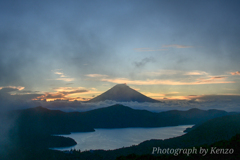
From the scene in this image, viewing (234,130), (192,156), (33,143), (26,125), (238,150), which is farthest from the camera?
(26,125)

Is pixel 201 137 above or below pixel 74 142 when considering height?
above

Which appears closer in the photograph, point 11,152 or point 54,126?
point 11,152

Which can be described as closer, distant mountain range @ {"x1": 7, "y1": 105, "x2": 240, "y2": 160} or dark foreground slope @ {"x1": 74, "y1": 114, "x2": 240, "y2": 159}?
dark foreground slope @ {"x1": 74, "y1": 114, "x2": 240, "y2": 159}

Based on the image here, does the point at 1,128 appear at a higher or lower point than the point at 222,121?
lower

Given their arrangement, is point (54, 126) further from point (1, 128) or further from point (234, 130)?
point (234, 130)

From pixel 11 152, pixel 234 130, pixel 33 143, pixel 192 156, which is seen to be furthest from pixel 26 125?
pixel 192 156

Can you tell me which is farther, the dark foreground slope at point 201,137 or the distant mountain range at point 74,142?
the distant mountain range at point 74,142

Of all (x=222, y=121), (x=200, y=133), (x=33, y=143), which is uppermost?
(x=222, y=121)

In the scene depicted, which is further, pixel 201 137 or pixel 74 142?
pixel 74 142

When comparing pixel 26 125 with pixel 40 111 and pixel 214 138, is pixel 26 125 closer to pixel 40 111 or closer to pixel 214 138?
pixel 40 111

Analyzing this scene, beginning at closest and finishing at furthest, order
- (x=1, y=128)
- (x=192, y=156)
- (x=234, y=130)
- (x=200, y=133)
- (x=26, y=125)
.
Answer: (x=192, y=156) < (x=234, y=130) < (x=200, y=133) < (x=1, y=128) < (x=26, y=125)

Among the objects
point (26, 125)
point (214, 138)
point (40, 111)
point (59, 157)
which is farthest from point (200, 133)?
point (40, 111)
